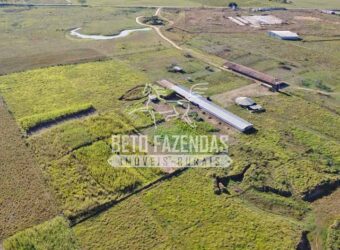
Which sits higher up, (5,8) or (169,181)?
(5,8)

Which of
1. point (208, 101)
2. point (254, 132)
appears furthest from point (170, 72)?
point (254, 132)

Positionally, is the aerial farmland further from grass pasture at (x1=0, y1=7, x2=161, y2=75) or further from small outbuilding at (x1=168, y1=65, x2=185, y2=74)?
grass pasture at (x1=0, y1=7, x2=161, y2=75)

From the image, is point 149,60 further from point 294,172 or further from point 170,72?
point 294,172

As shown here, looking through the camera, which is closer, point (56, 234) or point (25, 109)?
point (56, 234)

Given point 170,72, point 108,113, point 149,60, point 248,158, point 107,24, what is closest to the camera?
point 248,158

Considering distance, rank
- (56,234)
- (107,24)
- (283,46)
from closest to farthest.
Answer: (56,234), (283,46), (107,24)

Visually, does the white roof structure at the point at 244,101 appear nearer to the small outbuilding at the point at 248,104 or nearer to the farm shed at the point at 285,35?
the small outbuilding at the point at 248,104

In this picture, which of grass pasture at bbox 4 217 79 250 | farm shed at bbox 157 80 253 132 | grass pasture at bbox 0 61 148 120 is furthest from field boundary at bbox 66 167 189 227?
grass pasture at bbox 0 61 148 120
